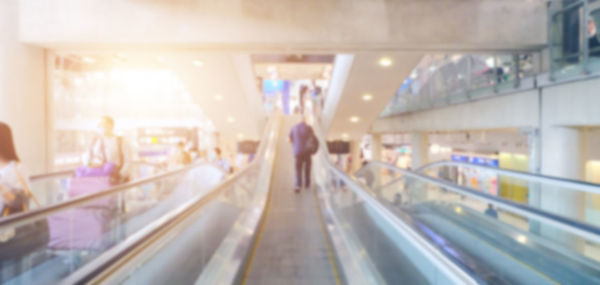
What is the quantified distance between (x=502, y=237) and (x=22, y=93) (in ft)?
22.8

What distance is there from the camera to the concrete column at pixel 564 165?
5207 mm

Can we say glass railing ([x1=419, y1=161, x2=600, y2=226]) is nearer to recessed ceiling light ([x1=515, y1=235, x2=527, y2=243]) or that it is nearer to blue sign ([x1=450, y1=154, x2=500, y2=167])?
recessed ceiling light ([x1=515, y1=235, x2=527, y2=243])

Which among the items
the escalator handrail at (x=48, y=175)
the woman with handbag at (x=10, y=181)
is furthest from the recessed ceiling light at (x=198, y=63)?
the woman with handbag at (x=10, y=181)

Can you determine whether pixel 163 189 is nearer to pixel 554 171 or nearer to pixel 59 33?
pixel 59 33

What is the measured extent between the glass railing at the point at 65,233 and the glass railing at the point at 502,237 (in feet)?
7.81

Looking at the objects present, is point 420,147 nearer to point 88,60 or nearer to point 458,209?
point 458,209

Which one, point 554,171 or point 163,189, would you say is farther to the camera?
point 163,189

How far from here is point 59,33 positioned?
5020mm

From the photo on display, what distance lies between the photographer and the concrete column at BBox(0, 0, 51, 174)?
4.86 meters

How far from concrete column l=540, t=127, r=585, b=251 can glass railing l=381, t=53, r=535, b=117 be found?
1.04 m

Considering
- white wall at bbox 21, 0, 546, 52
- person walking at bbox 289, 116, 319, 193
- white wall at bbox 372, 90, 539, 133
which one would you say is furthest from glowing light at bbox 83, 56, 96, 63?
white wall at bbox 372, 90, 539, 133

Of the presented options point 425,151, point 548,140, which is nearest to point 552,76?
point 548,140

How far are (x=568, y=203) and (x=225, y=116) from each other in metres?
11.7

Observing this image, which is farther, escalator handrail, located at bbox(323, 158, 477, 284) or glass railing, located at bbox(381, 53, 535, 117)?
glass railing, located at bbox(381, 53, 535, 117)
